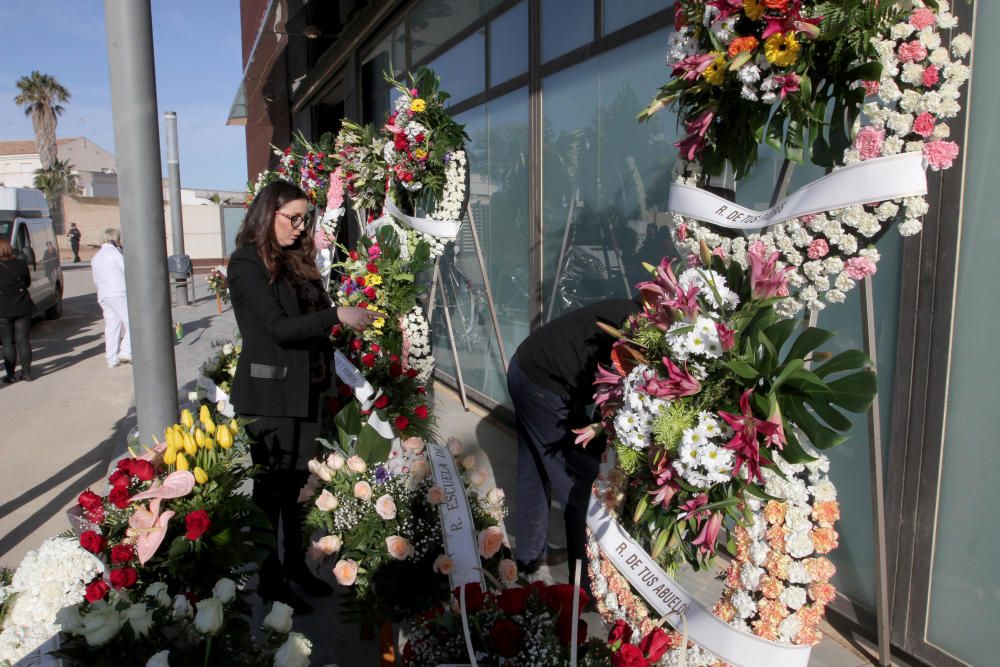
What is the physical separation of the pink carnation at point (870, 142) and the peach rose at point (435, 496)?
1.63 m

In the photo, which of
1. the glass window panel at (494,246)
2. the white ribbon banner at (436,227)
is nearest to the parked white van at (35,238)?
the glass window panel at (494,246)

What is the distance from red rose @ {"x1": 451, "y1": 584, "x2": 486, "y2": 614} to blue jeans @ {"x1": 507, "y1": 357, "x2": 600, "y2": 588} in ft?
3.80

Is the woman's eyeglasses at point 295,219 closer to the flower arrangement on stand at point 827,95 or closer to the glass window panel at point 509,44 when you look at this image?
the flower arrangement on stand at point 827,95

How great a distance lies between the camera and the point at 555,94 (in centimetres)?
523

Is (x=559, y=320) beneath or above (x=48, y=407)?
above

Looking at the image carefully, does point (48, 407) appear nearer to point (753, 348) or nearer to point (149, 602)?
point (149, 602)

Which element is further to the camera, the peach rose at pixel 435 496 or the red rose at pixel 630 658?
the peach rose at pixel 435 496

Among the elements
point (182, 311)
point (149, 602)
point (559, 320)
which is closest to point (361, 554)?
point (149, 602)

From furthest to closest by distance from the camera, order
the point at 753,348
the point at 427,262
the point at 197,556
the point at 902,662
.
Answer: the point at 427,262 < the point at 902,662 < the point at 197,556 < the point at 753,348

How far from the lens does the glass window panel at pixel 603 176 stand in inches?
163

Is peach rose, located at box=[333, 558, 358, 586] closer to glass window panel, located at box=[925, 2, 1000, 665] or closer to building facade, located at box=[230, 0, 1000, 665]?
building facade, located at box=[230, 0, 1000, 665]

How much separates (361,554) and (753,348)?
1.42 metres

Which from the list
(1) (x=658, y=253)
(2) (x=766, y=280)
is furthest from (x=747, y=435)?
(1) (x=658, y=253)

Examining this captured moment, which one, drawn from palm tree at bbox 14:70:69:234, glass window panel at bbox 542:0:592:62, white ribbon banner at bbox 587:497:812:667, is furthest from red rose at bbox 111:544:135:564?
palm tree at bbox 14:70:69:234
